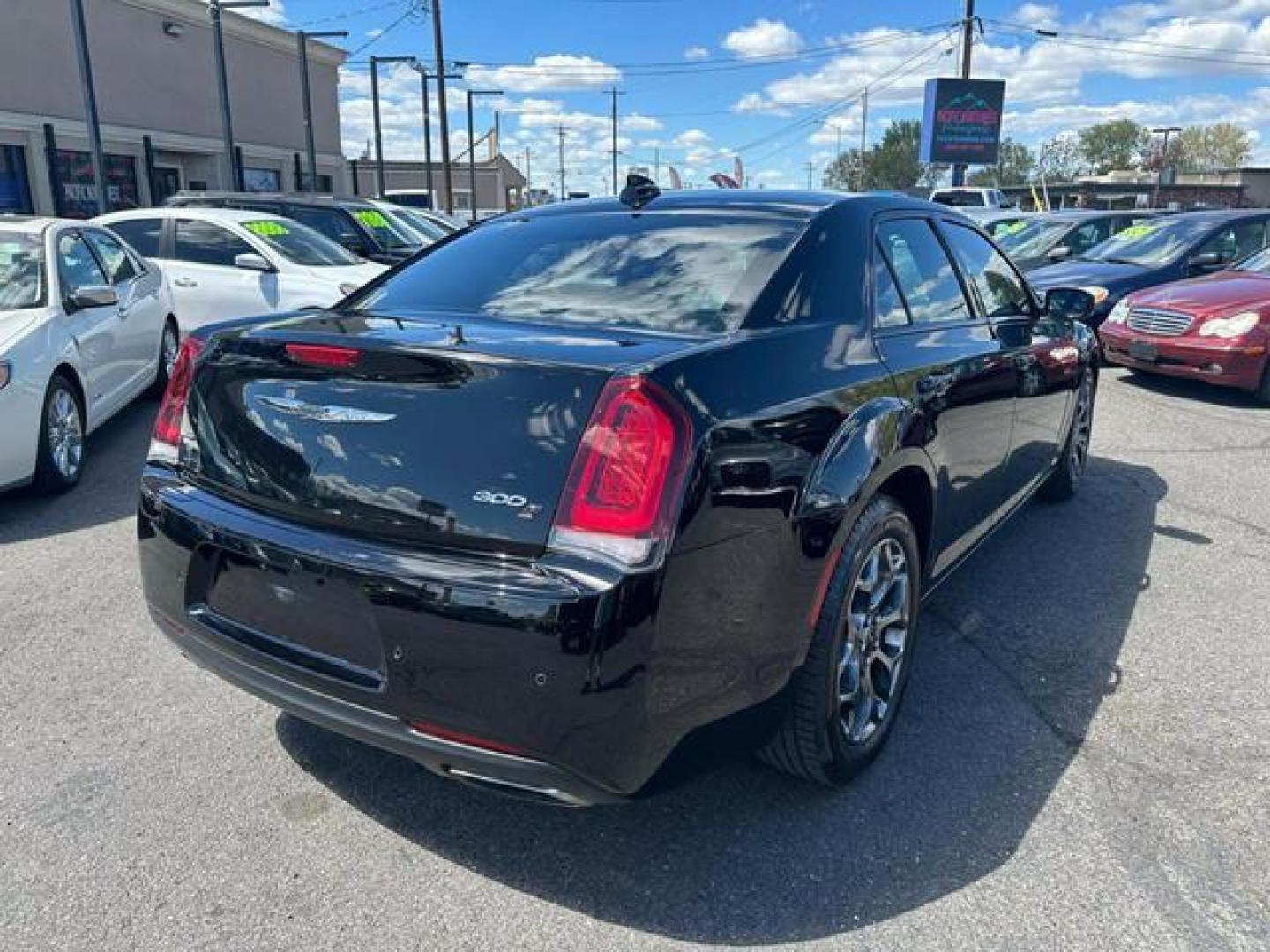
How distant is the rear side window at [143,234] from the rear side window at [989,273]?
7898 mm

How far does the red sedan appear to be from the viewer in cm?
824

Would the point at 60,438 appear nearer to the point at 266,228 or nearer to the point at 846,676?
the point at 266,228

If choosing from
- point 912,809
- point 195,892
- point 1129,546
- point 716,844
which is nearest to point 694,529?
point 716,844

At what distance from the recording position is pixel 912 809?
2689 millimetres

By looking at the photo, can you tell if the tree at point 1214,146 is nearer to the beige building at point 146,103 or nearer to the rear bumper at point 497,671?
the beige building at point 146,103

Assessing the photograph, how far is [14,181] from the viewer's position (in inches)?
979

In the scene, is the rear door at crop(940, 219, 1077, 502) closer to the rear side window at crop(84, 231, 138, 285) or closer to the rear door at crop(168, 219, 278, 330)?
the rear side window at crop(84, 231, 138, 285)

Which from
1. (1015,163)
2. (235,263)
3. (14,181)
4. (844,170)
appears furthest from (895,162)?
(235,263)

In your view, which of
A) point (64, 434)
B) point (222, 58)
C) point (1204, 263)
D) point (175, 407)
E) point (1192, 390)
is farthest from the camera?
point (222, 58)

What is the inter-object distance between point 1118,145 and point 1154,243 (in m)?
107

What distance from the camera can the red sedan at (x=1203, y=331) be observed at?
27.0ft

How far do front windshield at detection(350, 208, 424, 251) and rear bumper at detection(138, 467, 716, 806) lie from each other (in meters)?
11.3

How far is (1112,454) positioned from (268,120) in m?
35.7

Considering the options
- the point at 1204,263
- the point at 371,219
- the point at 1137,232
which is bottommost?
the point at 1204,263
